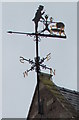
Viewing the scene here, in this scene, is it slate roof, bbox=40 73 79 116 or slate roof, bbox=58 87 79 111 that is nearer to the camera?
slate roof, bbox=40 73 79 116

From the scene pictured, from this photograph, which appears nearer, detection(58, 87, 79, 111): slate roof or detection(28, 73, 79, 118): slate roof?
detection(28, 73, 79, 118): slate roof

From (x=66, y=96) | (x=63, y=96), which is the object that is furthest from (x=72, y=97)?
(x=63, y=96)

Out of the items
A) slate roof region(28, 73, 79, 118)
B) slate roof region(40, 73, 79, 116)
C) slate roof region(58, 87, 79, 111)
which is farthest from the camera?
slate roof region(58, 87, 79, 111)

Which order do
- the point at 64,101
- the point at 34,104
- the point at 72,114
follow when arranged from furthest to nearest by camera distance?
the point at 34,104 < the point at 64,101 < the point at 72,114

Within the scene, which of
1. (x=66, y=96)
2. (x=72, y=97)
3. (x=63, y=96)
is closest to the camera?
(x=63, y=96)

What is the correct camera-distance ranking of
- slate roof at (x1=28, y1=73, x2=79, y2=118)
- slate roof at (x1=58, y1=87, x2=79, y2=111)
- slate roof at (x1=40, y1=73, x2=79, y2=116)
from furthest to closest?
slate roof at (x1=58, y1=87, x2=79, y2=111) → slate roof at (x1=40, y1=73, x2=79, y2=116) → slate roof at (x1=28, y1=73, x2=79, y2=118)

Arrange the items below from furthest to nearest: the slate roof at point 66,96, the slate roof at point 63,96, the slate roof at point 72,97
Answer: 1. the slate roof at point 72,97
2. the slate roof at point 66,96
3. the slate roof at point 63,96

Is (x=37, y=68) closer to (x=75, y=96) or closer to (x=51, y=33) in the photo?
(x=51, y=33)

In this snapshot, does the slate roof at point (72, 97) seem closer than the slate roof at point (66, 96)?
No

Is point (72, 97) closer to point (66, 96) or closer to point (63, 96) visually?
point (66, 96)

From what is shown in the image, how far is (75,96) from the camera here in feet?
65.8

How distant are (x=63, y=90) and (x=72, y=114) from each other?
4368mm

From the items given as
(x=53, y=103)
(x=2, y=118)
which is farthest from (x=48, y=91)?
(x=2, y=118)

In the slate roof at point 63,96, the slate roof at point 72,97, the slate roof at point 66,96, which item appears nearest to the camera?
the slate roof at point 63,96
